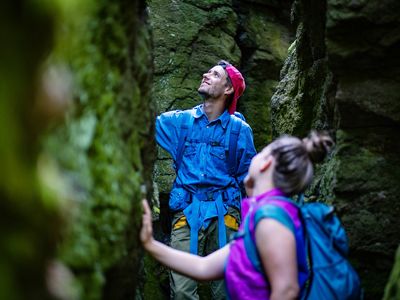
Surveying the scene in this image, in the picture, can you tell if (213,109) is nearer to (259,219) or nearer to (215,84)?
(215,84)

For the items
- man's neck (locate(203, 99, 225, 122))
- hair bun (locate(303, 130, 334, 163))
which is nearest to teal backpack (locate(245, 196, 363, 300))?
hair bun (locate(303, 130, 334, 163))

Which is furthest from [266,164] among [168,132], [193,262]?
[168,132]

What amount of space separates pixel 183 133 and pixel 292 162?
294 cm

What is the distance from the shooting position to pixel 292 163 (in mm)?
3574

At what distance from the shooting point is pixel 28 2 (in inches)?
75.6

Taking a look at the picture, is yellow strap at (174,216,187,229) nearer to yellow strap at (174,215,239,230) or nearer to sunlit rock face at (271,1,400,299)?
yellow strap at (174,215,239,230)

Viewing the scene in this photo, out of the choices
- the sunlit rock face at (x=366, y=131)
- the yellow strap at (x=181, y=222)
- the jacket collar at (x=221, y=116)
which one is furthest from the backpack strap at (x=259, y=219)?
the jacket collar at (x=221, y=116)

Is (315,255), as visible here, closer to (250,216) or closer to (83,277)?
(250,216)

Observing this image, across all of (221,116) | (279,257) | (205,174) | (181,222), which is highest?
(279,257)

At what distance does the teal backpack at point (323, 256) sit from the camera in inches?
135

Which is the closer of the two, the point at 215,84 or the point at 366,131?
the point at 366,131

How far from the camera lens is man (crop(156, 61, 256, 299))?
6.11m

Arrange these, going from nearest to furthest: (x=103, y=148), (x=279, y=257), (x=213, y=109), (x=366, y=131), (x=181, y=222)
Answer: (x=103, y=148) < (x=279, y=257) < (x=366, y=131) < (x=181, y=222) < (x=213, y=109)

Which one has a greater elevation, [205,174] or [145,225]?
[145,225]
